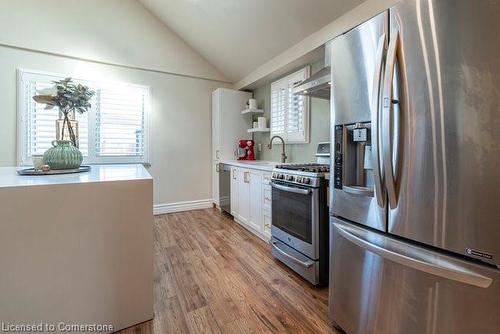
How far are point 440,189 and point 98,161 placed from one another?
13.4 ft

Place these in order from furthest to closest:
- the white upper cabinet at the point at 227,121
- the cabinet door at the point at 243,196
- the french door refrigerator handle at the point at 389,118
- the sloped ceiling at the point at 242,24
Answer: the white upper cabinet at the point at 227,121 < the cabinet door at the point at 243,196 < the sloped ceiling at the point at 242,24 < the french door refrigerator handle at the point at 389,118

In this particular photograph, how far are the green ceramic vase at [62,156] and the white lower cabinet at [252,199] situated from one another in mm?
1811

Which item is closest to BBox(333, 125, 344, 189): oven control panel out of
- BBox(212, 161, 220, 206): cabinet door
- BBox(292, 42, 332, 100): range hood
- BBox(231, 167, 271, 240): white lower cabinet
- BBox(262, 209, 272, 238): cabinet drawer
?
BBox(292, 42, 332, 100): range hood

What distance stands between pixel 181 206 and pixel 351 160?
11.5ft

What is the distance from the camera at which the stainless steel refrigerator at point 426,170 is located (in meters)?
0.85

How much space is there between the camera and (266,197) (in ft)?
9.28

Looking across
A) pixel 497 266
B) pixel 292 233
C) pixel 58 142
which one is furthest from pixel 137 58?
pixel 497 266

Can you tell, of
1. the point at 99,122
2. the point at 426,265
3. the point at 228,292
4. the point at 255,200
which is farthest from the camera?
the point at 99,122

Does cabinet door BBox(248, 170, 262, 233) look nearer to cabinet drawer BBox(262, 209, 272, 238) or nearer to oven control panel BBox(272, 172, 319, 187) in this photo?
cabinet drawer BBox(262, 209, 272, 238)

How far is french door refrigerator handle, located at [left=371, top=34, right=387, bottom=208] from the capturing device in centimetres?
112

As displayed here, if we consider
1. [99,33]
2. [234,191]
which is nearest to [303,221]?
[234,191]

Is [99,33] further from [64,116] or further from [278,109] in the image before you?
[278,109]

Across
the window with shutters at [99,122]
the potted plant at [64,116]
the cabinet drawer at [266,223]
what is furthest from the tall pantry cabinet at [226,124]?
the potted plant at [64,116]

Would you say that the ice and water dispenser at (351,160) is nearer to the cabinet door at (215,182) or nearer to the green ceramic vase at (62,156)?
the green ceramic vase at (62,156)
